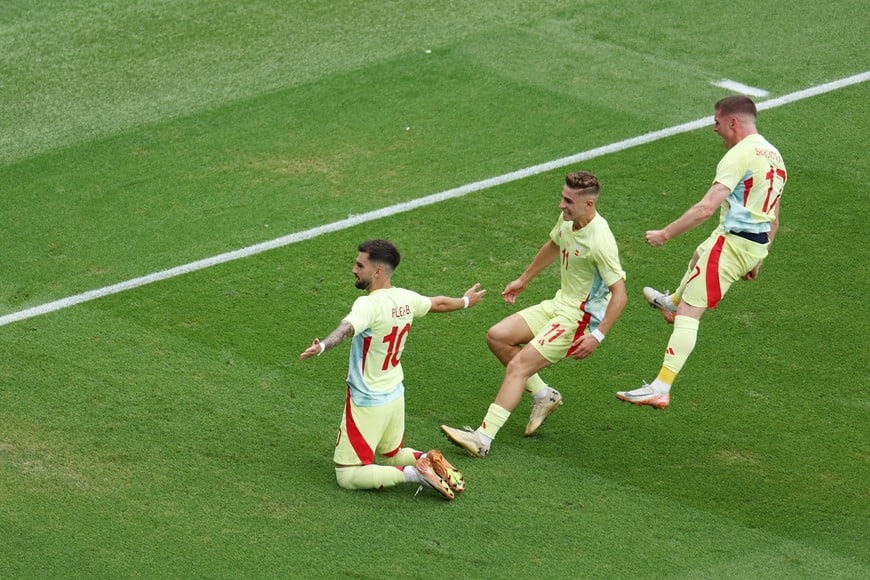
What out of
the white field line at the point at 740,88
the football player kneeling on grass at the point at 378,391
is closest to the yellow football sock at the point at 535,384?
the football player kneeling on grass at the point at 378,391

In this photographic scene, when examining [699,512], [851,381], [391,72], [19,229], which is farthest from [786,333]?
[19,229]

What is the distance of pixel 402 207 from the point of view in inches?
520

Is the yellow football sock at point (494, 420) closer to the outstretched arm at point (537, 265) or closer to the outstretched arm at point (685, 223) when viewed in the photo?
the outstretched arm at point (537, 265)

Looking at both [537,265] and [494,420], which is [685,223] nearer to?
[537,265]

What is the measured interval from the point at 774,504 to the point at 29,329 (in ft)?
20.3

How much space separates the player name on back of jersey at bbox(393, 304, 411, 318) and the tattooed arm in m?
0.42

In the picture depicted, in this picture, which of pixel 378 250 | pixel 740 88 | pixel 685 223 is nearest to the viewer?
pixel 378 250

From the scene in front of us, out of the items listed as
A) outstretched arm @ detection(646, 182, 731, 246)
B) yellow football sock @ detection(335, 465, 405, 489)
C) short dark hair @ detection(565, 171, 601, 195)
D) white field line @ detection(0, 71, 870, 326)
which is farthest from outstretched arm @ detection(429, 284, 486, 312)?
white field line @ detection(0, 71, 870, 326)

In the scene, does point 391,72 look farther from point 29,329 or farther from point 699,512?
point 699,512

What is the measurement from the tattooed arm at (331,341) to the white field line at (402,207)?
4014 mm

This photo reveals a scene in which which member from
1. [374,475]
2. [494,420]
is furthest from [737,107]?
[374,475]

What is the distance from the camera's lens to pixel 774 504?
360 inches

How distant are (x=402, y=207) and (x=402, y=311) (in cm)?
444

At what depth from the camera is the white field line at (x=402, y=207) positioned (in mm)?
11684
